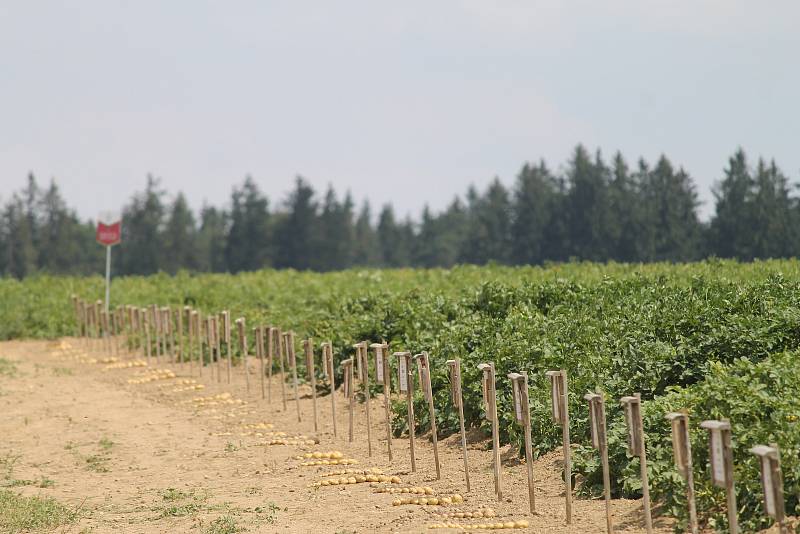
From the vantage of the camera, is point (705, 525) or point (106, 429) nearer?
point (705, 525)

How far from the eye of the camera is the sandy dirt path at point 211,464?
921cm

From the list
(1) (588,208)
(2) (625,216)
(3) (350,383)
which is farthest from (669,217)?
(3) (350,383)

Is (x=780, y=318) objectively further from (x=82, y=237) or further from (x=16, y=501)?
(x=82, y=237)

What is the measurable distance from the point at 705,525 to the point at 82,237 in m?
93.3

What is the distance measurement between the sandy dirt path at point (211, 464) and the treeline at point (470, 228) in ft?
85.6

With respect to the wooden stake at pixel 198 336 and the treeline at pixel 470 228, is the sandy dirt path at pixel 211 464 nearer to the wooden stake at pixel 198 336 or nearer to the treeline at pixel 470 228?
the wooden stake at pixel 198 336

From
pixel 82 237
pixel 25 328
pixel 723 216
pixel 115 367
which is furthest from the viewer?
pixel 82 237

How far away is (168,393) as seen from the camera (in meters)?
17.8

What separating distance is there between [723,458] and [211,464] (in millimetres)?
7258

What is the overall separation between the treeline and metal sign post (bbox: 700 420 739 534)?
31596 mm

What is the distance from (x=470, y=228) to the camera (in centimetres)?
7044

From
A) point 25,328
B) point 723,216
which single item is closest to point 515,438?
point 25,328

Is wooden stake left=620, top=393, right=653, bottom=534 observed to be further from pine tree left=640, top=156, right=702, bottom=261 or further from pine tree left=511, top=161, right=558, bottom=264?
pine tree left=511, top=161, right=558, bottom=264

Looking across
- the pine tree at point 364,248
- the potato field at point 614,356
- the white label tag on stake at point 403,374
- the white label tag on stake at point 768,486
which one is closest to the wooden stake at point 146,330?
the potato field at point 614,356
